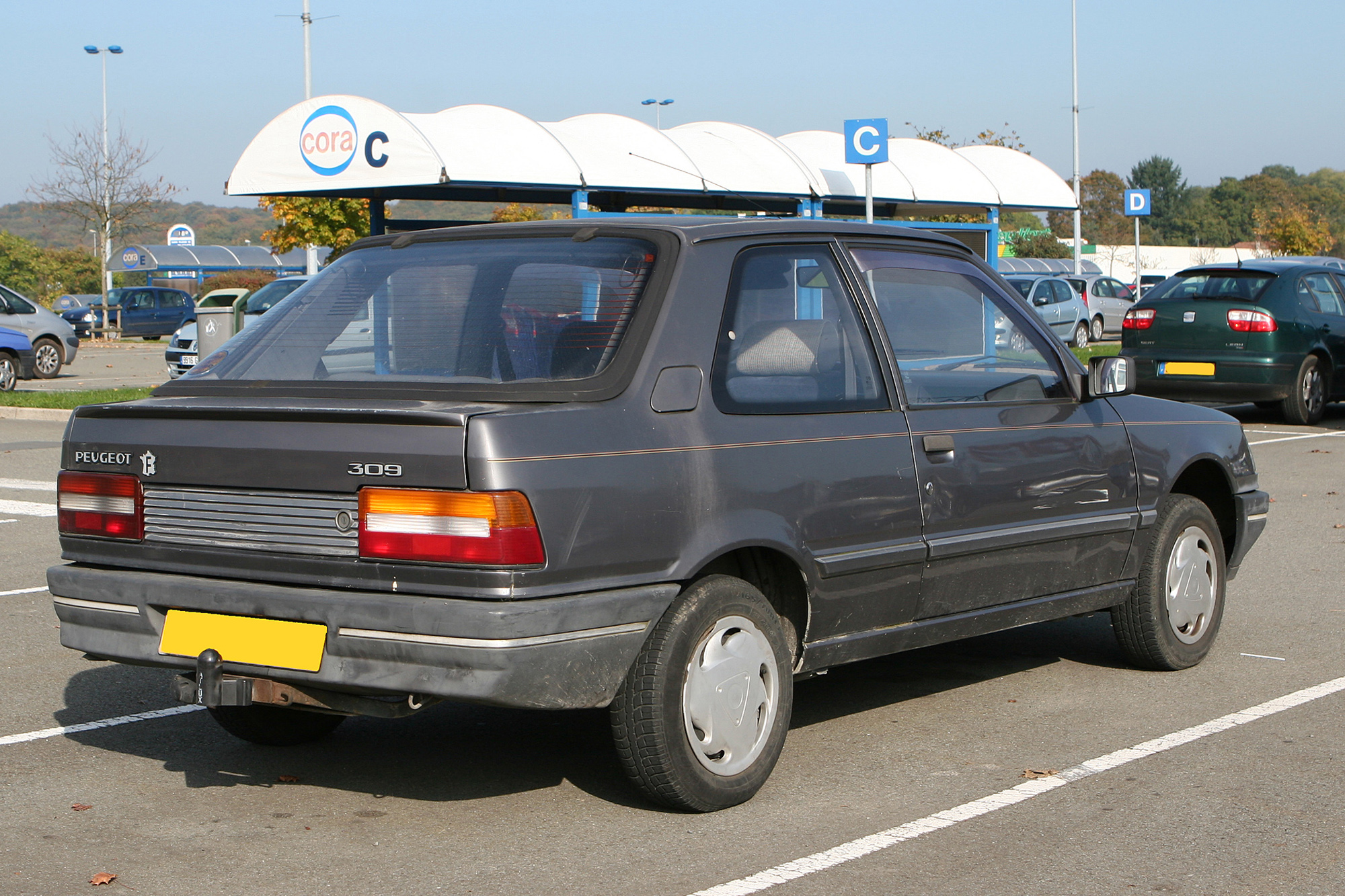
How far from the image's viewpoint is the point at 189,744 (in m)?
5.17

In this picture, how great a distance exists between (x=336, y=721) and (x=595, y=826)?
1462 millimetres

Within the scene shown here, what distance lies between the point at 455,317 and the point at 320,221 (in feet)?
72.5

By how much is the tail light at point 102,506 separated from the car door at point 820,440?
65.7 inches

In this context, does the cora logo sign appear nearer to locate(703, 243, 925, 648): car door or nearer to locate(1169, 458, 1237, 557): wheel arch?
locate(1169, 458, 1237, 557): wheel arch

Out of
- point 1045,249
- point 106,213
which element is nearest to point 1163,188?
point 1045,249

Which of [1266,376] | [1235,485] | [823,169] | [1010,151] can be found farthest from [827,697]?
[1010,151]

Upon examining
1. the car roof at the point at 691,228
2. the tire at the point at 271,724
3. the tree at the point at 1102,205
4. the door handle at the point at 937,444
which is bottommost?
the tire at the point at 271,724

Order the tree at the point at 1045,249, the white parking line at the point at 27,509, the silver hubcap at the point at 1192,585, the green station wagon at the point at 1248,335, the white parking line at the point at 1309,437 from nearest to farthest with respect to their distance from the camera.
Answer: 1. the silver hubcap at the point at 1192,585
2. the white parking line at the point at 27,509
3. the white parking line at the point at 1309,437
4. the green station wagon at the point at 1248,335
5. the tree at the point at 1045,249

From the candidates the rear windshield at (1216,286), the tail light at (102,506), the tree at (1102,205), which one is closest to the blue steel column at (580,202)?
the rear windshield at (1216,286)

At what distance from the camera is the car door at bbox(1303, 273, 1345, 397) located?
53.2ft

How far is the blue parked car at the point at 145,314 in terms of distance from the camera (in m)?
45.7

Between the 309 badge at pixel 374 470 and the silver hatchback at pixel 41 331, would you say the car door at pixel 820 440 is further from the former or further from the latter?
the silver hatchback at pixel 41 331

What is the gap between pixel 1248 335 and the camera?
15922 millimetres

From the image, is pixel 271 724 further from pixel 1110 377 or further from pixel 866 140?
pixel 866 140
